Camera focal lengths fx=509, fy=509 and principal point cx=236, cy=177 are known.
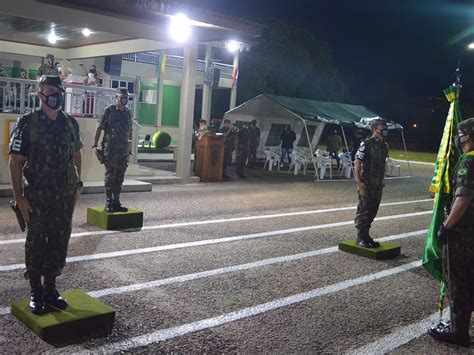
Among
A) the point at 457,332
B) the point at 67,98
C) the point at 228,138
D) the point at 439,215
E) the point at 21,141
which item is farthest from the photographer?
the point at 228,138

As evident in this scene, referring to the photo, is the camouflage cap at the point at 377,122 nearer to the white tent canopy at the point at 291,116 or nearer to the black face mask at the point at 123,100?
the black face mask at the point at 123,100

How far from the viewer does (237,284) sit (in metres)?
5.56

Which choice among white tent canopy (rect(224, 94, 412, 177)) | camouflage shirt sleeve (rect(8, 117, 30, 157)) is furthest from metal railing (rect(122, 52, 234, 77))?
camouflage shirt sleeve (rect(8, 117, 30, 157))

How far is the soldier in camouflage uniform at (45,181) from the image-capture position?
12.7 feet

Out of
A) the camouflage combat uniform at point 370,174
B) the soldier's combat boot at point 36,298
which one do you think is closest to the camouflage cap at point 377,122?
the camouflage combat uniform at point 370,174

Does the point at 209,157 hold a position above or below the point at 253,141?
below

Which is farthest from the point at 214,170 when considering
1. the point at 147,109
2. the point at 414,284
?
the point at 147,109

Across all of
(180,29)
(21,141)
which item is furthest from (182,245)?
(180,29)

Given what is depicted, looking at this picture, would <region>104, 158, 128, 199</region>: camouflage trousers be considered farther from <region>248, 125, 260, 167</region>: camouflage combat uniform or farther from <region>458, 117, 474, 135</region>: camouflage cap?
<region>248, 125, 260, 167</region>: camouflage combat uniform

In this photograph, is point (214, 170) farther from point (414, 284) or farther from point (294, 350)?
point (294, 350)

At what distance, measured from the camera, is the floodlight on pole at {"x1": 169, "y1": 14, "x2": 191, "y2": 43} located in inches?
497

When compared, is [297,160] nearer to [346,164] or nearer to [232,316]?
[346,164]

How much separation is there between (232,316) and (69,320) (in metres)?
1.45

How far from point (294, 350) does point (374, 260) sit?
3.30 metres
